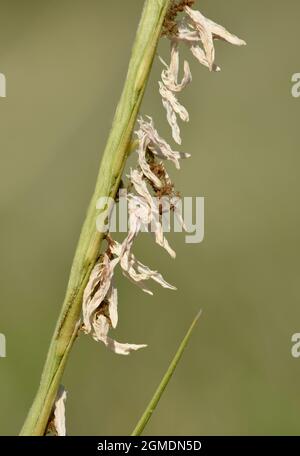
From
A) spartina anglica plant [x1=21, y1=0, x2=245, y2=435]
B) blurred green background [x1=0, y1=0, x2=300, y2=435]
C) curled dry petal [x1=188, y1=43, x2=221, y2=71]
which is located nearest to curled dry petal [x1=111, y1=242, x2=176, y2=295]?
spartina anglica plant [x1=21, y1=0, x2=245, y2=435]

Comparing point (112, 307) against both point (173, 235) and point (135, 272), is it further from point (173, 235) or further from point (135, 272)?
point (173, 235)

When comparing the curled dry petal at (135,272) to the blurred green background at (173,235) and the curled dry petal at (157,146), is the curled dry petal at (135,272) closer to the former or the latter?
the curled dry petal at (157,146)

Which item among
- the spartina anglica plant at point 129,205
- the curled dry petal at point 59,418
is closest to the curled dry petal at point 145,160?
the spartina anglica plant at point 129,205

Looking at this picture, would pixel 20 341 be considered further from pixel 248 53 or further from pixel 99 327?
pixel 99 327

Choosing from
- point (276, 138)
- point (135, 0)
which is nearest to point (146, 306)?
point (276, 138)

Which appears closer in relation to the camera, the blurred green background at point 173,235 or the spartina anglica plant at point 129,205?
the spartina anglica plant at point 129,205

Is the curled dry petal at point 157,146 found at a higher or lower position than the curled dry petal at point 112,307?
higher
